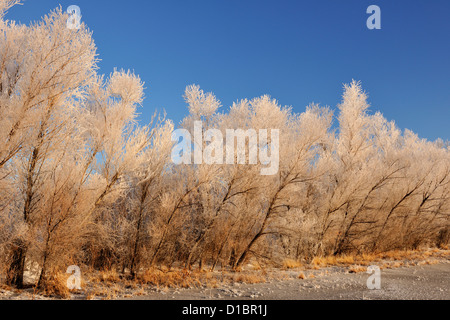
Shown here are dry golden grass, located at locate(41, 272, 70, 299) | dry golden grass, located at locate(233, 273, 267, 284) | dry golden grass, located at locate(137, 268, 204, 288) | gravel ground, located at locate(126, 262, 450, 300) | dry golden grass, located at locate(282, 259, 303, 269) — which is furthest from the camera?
dry golden grass, located at locate(282, 259, 303, 269)

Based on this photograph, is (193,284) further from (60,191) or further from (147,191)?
(60,191)

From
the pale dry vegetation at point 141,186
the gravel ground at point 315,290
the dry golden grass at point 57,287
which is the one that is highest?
the pale dry vegetation at point 141,186

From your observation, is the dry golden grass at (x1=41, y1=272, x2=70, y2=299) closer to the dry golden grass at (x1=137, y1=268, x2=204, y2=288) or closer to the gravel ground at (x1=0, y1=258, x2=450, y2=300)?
the gravel ground at (x1=0, y1=258, x2=450, y2=300)

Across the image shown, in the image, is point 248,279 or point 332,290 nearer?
point 332,290

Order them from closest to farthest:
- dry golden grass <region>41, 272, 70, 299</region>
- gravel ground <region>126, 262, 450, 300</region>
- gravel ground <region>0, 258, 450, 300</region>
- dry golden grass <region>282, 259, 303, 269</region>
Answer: dry golden grass <region>41, 272, 70, 299</region>
gravel ground <region>0, 258, 450, 300</region>
gravel ground <region>126, 262, 450, 300</region>
dry golden grass <region>282, 259, 303, 269</region>

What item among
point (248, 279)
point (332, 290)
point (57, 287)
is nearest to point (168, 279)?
point (248, 279)

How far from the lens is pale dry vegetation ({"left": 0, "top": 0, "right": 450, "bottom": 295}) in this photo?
303 inches

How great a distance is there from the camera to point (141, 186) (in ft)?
34.4

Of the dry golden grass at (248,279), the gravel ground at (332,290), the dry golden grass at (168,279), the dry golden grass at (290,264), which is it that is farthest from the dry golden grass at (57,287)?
the dry golden grass at (290,264)

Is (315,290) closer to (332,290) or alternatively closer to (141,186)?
(332,290)

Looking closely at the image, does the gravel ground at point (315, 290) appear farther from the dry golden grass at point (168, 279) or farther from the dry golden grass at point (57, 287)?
the dry golden grass at point (168, 279)

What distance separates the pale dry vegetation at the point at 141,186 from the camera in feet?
25.3

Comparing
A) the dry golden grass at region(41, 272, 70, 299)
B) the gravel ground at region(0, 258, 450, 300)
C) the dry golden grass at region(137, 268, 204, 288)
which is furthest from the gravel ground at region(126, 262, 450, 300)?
the dry golden grass at region(41, 272, 70, 299)

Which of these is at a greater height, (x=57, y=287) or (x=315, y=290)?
(x=57, y=287)
